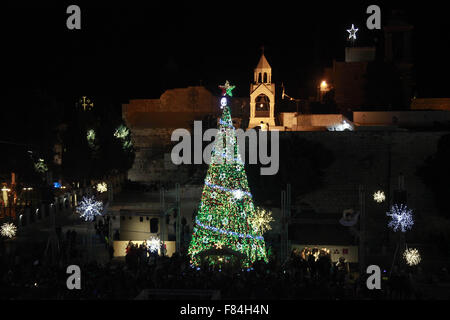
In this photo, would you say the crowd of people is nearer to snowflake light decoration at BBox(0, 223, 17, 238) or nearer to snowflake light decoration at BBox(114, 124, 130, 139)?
snowflake light decoration at BBox(0, 223, 17, 238)

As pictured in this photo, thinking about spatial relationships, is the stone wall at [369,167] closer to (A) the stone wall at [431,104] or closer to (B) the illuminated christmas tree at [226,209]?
(A) the stone wall at [431,104]

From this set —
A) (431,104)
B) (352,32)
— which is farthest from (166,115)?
(431,104)

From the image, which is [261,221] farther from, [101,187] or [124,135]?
[124,135]

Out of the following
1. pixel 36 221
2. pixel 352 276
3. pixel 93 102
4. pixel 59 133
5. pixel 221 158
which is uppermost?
pixel 93 102

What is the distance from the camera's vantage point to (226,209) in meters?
15.0

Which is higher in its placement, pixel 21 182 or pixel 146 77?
pixel 146 77

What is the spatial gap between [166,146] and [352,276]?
1857cm

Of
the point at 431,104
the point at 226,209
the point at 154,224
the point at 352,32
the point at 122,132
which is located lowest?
the point at 154,224

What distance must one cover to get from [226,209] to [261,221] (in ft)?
7.34

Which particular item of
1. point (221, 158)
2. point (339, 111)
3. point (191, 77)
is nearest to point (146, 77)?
point (191, 77)

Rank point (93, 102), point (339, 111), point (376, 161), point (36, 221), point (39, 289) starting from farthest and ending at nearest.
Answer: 1. point (93, 102)
2. point (339, 111)
3. point (376, 161)
4. point (36, 221)
5. point (39, 289)

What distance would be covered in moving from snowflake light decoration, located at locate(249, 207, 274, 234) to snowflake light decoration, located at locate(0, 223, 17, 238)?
621 centimetres
